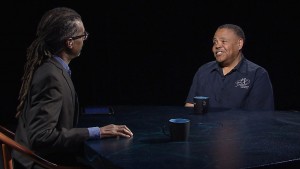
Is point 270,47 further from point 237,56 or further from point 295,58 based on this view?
point 237,56

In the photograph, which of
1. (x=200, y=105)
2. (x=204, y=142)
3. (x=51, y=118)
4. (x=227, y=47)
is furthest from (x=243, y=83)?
(x=51, y=118)

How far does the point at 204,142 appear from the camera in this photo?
2086mm

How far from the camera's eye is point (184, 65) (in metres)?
5.02

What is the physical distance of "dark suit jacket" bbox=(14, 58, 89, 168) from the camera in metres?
2.00

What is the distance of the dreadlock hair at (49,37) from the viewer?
221 cm

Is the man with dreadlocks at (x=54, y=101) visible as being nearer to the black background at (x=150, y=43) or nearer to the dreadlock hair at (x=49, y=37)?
the dreadlock hair at (x=49, y=37)

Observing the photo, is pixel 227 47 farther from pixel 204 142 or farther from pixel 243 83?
pixel 204 142

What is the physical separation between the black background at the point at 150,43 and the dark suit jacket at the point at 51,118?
2.58m

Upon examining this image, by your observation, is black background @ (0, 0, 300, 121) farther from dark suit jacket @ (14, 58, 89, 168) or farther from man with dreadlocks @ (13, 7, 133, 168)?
dark suit jacket @ (14, 58, 89, 168)

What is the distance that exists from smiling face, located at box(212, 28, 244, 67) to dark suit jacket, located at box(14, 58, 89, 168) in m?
1.73

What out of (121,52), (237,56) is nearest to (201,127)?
(237,56)

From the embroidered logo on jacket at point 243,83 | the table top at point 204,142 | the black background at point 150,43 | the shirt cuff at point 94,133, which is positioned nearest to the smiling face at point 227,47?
the embroidered logo on jacket at point 243,83

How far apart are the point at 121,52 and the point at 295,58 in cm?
196

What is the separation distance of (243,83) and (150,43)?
1.64 metres
